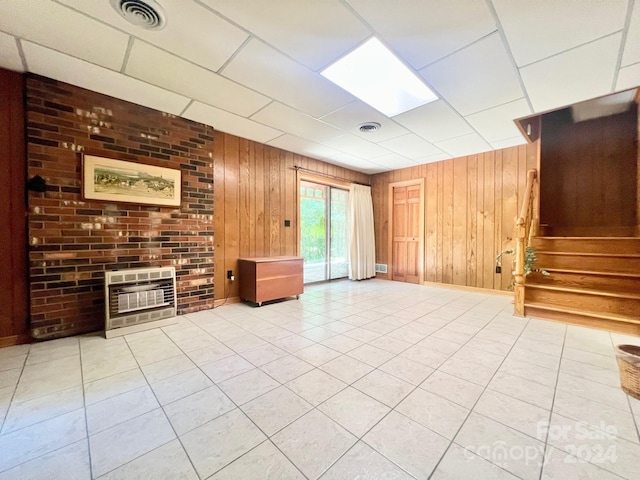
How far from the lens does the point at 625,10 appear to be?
1.62 m

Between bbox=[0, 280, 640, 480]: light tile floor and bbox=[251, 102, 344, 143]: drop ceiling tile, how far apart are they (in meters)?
2.52

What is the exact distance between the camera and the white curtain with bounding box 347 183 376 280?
560 cm

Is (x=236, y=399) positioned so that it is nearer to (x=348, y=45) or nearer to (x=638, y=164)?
(x=348, y=45)

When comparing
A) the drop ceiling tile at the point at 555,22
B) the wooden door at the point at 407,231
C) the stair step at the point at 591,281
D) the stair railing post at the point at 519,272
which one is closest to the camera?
the drop ceiling tile at the point at 555,22

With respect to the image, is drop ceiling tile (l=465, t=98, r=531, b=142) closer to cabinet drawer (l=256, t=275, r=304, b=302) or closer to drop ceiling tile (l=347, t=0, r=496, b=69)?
drop ceiling tile (l=347, t=0, r=496, b=69)

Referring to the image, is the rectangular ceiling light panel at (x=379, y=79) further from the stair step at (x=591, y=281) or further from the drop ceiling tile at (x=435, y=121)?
the stair step at (x=591, y=281)

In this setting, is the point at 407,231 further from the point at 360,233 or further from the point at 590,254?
the point at 590,254

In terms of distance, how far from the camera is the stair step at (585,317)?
2564mm

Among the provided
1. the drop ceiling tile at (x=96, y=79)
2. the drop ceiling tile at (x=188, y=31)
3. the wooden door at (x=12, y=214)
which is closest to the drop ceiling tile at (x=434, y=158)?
the drop ceiling tile at (x=188, y=31)

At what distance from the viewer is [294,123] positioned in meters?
3.31

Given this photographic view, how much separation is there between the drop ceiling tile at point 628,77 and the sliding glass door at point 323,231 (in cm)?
403

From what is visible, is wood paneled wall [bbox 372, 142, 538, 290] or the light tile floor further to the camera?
wood paneled wall [bbox 372, 142, 538, 290]

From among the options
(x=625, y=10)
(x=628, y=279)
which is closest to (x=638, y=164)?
(x=628, y=279)

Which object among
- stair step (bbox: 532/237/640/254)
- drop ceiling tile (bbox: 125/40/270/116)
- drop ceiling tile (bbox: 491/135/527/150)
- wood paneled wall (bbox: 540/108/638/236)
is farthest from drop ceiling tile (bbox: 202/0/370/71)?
wood paneled wall (bbox: 540/108/638/236)
